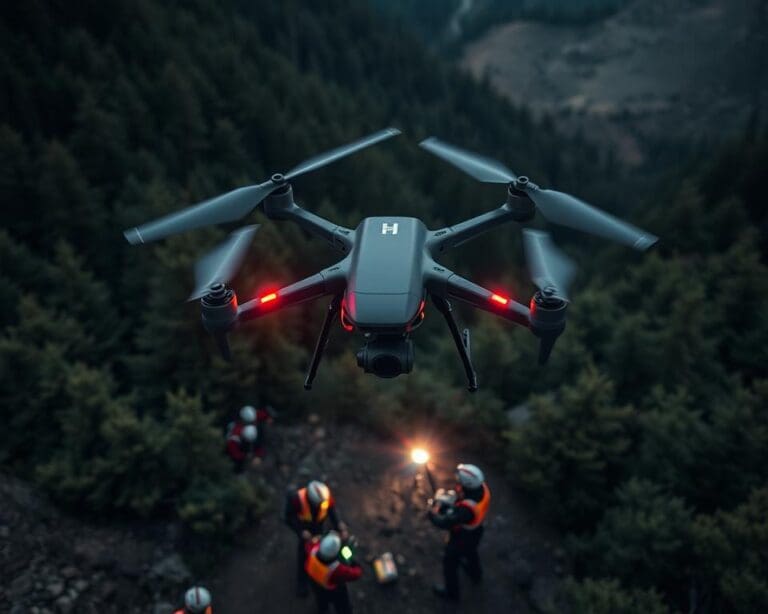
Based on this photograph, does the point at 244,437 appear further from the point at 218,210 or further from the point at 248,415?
the point at 218,210

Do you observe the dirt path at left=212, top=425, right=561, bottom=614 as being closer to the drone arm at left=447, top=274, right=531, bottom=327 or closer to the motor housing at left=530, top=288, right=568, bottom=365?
the drone arm at left=447, top=274, right=531, bottom=327

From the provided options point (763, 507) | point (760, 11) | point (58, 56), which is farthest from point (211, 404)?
point (760, 11)

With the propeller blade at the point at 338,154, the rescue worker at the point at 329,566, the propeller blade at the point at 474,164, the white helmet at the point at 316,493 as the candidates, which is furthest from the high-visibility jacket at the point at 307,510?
the propeller blade at the point at 474,164

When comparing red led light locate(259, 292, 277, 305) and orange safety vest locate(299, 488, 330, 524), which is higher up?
red led light locate(259, 292, 277, 305)

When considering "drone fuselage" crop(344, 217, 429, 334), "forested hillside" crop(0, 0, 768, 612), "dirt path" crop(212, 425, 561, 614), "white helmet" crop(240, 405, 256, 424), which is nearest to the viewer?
"drone fuselage" crop(344, 217, 429, 334)

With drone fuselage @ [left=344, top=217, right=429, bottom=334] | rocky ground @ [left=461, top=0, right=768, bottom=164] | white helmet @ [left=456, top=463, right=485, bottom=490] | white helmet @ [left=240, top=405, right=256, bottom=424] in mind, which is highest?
drone fuselage @ [left=344, top=217, right=429, bottom=334]

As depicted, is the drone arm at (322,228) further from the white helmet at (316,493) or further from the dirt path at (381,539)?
the dirt path at (381,539)

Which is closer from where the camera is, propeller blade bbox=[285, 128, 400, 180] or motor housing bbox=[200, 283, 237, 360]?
motor housing bbox=[200, 283, 237, 360]

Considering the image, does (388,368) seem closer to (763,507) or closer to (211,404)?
(763,507)

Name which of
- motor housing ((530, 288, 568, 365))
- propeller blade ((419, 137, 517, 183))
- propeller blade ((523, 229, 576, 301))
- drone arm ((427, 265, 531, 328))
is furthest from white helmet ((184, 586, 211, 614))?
propeller blade ((419, 137, 517, 183))
